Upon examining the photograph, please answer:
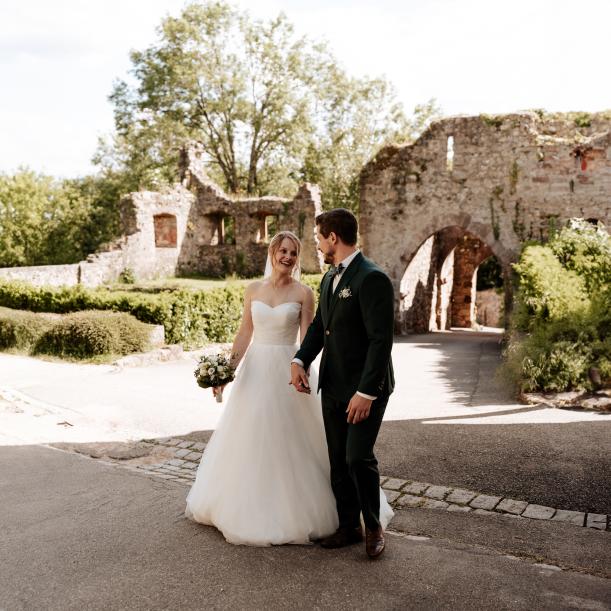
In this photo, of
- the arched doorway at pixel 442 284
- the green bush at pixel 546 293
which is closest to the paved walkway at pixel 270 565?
the green bush at pixel 546 293

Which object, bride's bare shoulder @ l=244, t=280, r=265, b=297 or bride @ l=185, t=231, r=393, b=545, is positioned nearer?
bride @ l=185, t=231, r=393, b=545

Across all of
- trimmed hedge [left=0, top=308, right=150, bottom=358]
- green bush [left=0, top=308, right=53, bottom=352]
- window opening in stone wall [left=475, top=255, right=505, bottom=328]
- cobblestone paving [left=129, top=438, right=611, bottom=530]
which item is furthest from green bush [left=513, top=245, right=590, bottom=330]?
window opening in stone wall [left=475, top=255, right=505, bottom=328]

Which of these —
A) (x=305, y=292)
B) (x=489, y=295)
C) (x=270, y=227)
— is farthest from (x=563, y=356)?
(x=270, y=227)

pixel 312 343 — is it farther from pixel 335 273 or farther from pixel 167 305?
pixel 167 305

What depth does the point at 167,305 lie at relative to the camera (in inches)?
488

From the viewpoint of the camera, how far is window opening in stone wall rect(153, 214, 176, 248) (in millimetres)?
26953

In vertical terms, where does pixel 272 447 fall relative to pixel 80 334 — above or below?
above

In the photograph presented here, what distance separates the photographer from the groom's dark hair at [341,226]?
3607mm

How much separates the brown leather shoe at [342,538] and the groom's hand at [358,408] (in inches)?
29.3

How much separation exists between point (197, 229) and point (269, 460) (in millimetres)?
25138

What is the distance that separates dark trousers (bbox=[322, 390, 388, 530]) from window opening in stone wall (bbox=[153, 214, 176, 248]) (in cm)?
2428

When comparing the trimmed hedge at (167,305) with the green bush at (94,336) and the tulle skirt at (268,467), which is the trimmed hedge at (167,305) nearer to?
the green bush at (94,336)

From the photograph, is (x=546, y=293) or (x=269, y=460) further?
(x=546, y=293)

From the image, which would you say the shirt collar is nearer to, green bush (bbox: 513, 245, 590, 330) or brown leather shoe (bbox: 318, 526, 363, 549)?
brown leather shoe (bbox: 318, 526, 363, 549)
